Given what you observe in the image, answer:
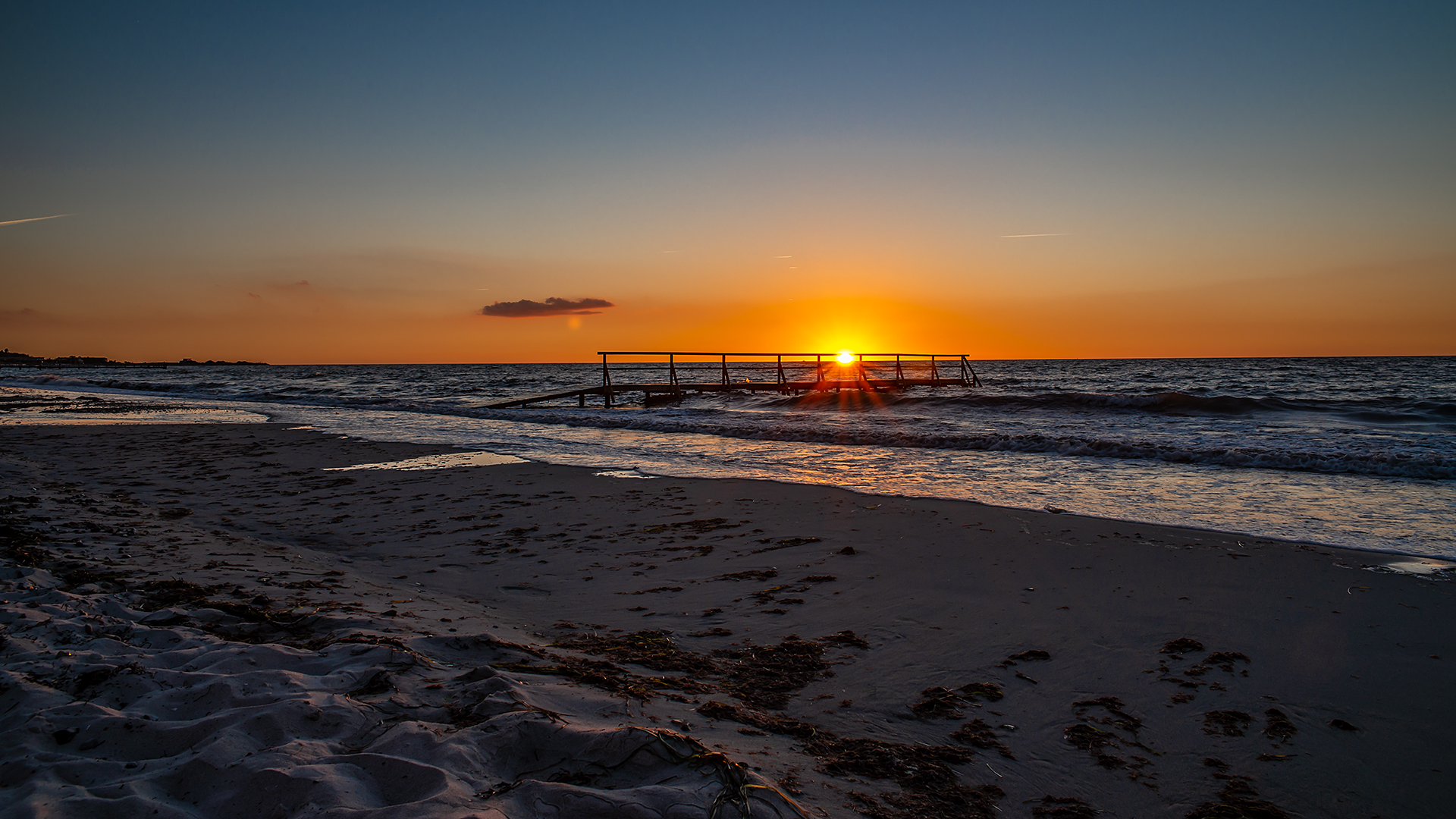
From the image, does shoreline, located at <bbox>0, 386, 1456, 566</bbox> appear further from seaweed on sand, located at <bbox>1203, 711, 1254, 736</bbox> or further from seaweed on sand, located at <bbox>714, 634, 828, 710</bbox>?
seaweed on sand, located at <bbox>714, 634, 828, 710</bbox>

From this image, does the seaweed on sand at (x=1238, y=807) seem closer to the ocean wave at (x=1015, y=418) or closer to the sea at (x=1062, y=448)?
the sea at (x=1062, y=448)

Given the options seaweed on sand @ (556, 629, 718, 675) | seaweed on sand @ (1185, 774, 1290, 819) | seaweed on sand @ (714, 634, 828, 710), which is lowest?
seaweed on sand @ (1185, 774, 1290, 819)

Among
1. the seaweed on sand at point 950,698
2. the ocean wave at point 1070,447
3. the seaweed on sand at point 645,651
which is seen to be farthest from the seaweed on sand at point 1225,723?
the ocean wave at point 1070,447

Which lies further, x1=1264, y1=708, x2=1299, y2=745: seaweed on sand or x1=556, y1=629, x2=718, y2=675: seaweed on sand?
x1=556, y1=629, x2=718, y2=675: seaweed on sand

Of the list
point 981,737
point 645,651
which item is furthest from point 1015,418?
point 981,737

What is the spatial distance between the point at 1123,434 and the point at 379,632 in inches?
554

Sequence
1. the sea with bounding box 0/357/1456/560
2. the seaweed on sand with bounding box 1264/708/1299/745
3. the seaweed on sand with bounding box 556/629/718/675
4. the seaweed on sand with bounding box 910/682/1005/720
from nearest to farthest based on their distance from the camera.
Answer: the seaweed on sand with bounding box 1264/708/1299/745
the seaweed on sand with bounding box 910/682/1005/720
the seaweed on sand with bounding box 556/629/718/675
the sea with bounding box 0/357/1456/560

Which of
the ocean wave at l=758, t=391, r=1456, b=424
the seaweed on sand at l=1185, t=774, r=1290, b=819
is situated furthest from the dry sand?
the ocean wave at l=758, t=391, r=1456, b=424

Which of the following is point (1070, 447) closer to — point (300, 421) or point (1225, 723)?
point (1225, 723)

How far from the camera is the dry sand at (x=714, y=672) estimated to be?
2.01 m

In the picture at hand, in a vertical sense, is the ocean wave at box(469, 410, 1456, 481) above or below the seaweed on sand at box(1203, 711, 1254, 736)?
above

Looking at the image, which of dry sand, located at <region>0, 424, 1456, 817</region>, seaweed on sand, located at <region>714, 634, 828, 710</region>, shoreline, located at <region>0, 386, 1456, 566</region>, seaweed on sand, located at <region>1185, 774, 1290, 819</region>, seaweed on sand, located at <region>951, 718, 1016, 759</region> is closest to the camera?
dry sand, located at <region>0, 424, 1456, 817</region>

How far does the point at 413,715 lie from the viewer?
2.35m

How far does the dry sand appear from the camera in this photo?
201cm
